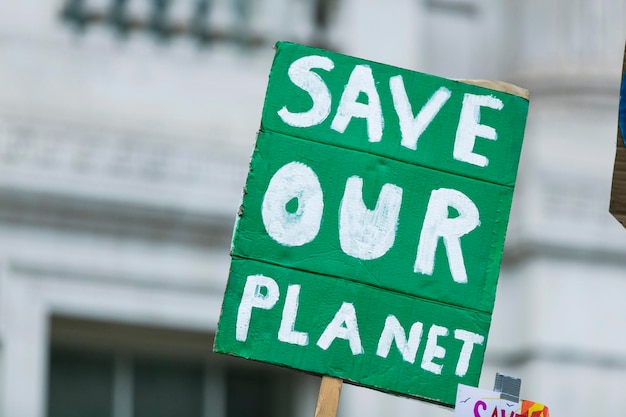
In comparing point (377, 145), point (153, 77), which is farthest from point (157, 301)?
point (377, 145)

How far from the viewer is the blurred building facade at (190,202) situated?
31.7 ft

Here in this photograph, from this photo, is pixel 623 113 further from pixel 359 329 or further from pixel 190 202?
pixel 190 202

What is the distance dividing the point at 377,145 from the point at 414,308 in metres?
0.50

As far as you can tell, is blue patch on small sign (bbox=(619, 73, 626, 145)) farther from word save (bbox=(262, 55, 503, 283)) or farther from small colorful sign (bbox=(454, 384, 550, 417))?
small colorful sign (bbox=(454, 384, 550, 417))

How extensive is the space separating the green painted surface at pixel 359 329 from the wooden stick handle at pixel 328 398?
0.02m

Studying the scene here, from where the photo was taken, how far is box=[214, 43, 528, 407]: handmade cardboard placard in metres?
5.98

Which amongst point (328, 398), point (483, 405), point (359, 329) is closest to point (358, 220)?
point (359, 329)

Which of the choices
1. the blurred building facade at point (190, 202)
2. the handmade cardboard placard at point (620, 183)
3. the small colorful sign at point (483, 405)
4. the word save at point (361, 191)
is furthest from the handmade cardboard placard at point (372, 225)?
the blurred building facade at point (190, 202)

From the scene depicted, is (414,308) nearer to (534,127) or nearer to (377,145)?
(377,145)

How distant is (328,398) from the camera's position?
591 centimetres

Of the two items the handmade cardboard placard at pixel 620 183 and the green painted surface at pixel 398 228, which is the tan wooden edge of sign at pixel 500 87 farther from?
the handmade cardboard placard at pixel 620 183

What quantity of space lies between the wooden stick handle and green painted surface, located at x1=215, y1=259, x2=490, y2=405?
0.02 m

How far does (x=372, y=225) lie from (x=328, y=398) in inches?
20.7

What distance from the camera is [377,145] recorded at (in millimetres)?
6164
